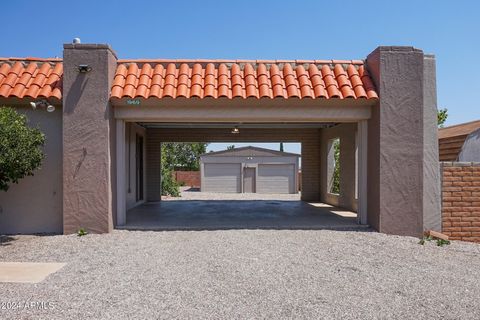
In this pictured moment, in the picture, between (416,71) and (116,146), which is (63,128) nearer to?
(116,146)

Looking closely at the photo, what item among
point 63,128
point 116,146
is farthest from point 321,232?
point 63,128

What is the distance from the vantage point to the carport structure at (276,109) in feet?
26.4

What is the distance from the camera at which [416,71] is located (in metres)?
8.23

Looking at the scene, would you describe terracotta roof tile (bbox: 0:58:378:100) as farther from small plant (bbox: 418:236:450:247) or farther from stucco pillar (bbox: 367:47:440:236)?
small plant (bbox: 418:236:450:247)

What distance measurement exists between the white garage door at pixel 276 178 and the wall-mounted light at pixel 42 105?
2195cm

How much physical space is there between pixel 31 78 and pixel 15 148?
2.33 meters

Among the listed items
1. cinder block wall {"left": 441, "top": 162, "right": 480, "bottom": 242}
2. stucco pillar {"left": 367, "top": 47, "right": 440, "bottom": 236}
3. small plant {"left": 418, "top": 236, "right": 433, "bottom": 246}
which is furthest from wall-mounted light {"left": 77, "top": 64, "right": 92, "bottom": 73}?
cinder block wall {"left": 441, "top": 162, "right": 480, "bottom": 242}

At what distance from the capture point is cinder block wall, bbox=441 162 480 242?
28.2ft

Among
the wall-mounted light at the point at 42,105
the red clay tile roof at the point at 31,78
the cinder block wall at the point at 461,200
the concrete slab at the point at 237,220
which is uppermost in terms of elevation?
the red clay tile roof at the point at 31,78

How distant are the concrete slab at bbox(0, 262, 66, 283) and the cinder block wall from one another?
8.15m

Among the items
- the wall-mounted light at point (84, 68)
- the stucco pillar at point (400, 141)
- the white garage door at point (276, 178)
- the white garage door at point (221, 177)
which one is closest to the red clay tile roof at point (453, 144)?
the stucco pillar at point (400, 141)

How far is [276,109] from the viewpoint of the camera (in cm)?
857

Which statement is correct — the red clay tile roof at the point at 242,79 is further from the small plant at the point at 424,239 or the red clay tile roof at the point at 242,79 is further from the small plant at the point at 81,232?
the small plant at the point at 424,239

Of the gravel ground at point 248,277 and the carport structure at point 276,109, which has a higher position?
the carport structure at point 276,109
